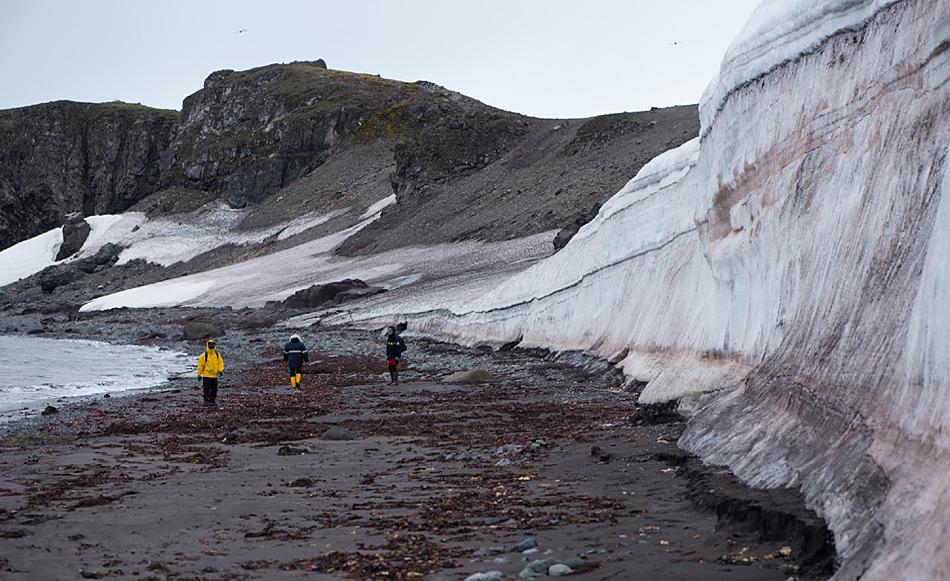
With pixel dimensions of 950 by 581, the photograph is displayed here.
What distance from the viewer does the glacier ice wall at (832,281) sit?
5984mm

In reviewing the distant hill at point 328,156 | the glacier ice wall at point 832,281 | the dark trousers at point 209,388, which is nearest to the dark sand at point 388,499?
the glacier ice wall at point 832,281

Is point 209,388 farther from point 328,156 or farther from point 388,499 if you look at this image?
point 328,156

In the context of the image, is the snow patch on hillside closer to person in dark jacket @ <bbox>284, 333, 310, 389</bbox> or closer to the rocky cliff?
the rocky cliff

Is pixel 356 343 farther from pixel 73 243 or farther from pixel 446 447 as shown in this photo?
pixel 73 243

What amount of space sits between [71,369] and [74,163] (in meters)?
108

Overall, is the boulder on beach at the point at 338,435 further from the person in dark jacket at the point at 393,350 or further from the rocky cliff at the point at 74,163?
the rocky cliff at the point at 74,163

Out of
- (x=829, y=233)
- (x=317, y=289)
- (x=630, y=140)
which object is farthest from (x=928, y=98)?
(x=630, y=140)

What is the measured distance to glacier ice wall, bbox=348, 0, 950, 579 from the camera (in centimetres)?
598

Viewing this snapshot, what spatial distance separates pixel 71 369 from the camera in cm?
3253

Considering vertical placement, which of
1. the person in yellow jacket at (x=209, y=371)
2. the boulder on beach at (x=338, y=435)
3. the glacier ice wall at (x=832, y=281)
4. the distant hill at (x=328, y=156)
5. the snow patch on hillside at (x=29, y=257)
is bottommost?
the boulder on beach at (x=338, y=435)

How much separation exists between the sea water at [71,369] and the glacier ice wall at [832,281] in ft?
38.7

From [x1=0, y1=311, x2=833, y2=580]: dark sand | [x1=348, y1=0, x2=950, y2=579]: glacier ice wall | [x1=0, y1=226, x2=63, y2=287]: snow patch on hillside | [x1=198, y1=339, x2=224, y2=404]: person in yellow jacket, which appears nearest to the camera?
[x1=348, y1=0, x2=950, y2=579]: glacier ice wall

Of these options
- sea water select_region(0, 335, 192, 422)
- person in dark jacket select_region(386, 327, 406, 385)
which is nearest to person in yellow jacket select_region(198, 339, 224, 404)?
sea water select_region(0, 335, 192, 422)

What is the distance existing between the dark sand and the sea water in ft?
21.2
